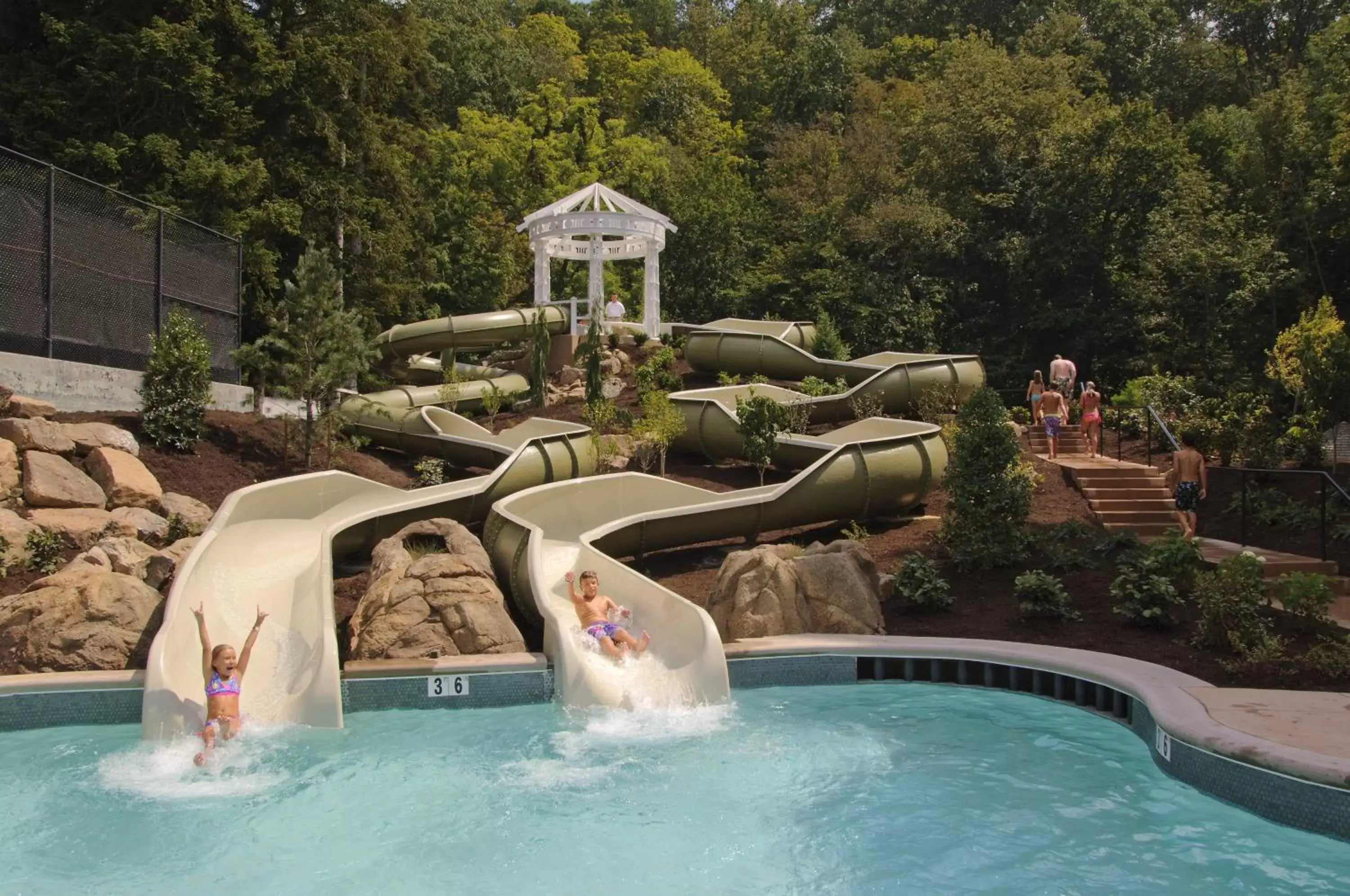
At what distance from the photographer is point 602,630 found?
1098 centimetres

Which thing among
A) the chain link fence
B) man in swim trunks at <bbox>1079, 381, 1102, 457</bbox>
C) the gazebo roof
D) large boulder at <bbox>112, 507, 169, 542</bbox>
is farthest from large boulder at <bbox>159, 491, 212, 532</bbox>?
the gazebo roof

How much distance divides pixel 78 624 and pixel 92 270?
7962mm

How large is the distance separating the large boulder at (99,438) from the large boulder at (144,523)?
1.29 meters

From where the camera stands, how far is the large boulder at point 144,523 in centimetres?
1332

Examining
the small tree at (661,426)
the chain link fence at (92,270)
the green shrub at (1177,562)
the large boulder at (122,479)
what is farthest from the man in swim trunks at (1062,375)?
the large boulder at (122,479)

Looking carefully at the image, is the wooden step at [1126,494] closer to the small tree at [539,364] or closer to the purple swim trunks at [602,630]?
the purple swim trunks at [602,630]

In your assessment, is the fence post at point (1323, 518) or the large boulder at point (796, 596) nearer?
the large boulder at point (796, 596)

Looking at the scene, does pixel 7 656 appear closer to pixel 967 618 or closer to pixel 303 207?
pixel 967 618

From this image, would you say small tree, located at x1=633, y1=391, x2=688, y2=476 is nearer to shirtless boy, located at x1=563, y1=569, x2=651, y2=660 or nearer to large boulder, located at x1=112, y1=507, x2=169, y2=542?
shirtless boy, located at x1=563, y1=569, x2=651, y2=660

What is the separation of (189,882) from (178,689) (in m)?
3.21

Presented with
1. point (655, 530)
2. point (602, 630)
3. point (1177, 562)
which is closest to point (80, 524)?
point (602, 630)

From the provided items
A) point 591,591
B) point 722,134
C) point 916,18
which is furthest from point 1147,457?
point 916,18

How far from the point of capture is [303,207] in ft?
85.9

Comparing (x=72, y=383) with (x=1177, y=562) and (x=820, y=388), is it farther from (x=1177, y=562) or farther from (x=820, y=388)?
(x=1177, y=562)
